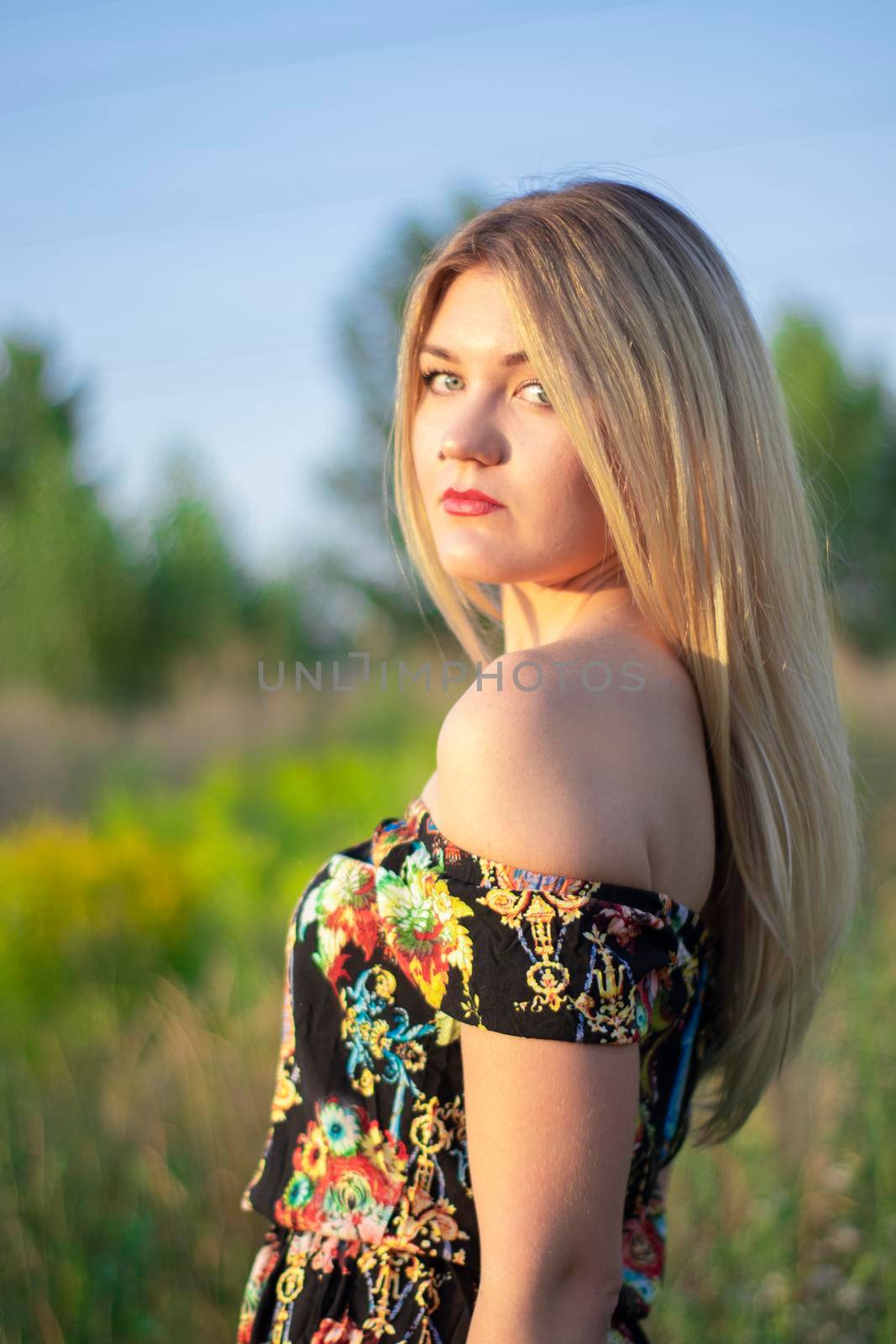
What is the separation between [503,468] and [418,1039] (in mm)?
683

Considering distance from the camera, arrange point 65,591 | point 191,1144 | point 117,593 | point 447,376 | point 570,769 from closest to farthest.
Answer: point 570,769, point 447,376, point 191,1144, point 65,591, point 117,593

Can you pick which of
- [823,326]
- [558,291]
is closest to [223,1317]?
[558,291]

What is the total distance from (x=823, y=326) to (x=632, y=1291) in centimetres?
2714

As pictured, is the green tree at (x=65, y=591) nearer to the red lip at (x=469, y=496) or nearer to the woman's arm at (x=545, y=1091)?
the red lip at (x=469, y=496)

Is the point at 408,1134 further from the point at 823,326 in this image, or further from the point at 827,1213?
the point at 823,326

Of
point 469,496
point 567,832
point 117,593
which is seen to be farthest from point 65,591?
point 567,832

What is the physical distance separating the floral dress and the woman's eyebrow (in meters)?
0.55

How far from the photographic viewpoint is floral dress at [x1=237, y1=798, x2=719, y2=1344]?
41.8 inches

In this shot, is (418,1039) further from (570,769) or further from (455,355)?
(455,355)

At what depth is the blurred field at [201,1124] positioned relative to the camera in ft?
9.51

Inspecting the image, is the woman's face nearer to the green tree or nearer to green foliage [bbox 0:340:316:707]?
green foliage [bbox 0:340:316:707]

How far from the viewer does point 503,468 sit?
1272 millimetres

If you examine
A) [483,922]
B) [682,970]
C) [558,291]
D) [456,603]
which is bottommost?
[682,970]

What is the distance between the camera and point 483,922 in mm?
1085
